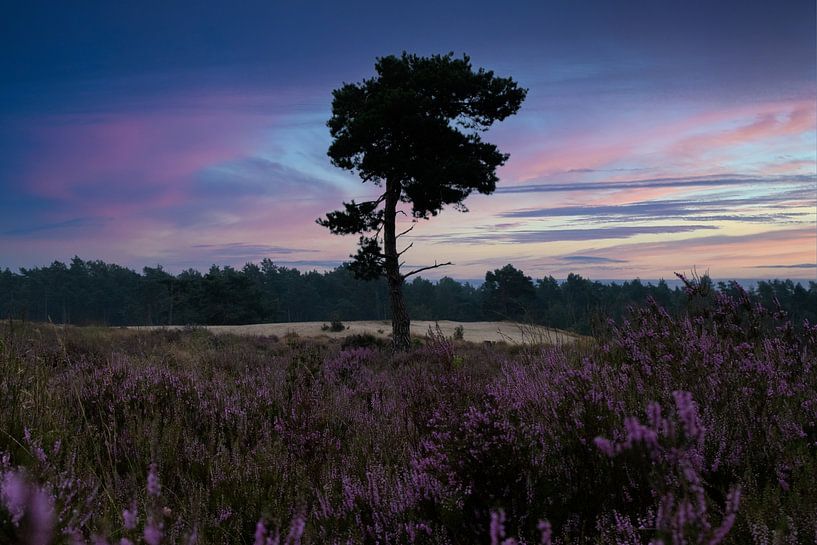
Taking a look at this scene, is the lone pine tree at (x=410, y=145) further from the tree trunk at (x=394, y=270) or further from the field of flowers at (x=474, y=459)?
the field of flowers at (x=474, y=459)

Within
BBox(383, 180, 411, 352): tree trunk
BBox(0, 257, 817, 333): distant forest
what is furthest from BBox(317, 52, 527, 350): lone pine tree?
BBox(0, 257, 817, 333): distant forest

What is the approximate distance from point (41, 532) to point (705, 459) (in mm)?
A: 2780

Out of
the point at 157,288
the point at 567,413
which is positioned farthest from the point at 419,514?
the point at 157,288

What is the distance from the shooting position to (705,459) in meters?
2.46

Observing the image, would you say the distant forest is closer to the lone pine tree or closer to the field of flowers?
the lone pine tree

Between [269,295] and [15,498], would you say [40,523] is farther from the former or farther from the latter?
[269,295]

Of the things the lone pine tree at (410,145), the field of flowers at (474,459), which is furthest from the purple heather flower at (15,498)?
the lone pine tree at (410,145)

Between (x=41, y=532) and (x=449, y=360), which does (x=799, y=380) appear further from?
(x=41, y=532)

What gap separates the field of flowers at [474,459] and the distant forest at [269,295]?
54.6 meters

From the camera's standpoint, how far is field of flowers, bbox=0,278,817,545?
154 cm

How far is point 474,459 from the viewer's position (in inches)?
92.3

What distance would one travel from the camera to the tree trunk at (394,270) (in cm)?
1475

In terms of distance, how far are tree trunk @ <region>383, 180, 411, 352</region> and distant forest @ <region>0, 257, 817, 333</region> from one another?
4452cm

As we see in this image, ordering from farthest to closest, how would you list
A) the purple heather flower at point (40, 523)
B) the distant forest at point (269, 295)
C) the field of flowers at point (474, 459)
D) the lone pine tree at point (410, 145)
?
the distant forest at point (269, 295)
the lone pine tree at point (410, 145)
the field of flowers at point (474, 459)
the purple heather flower at point (40, 523)
